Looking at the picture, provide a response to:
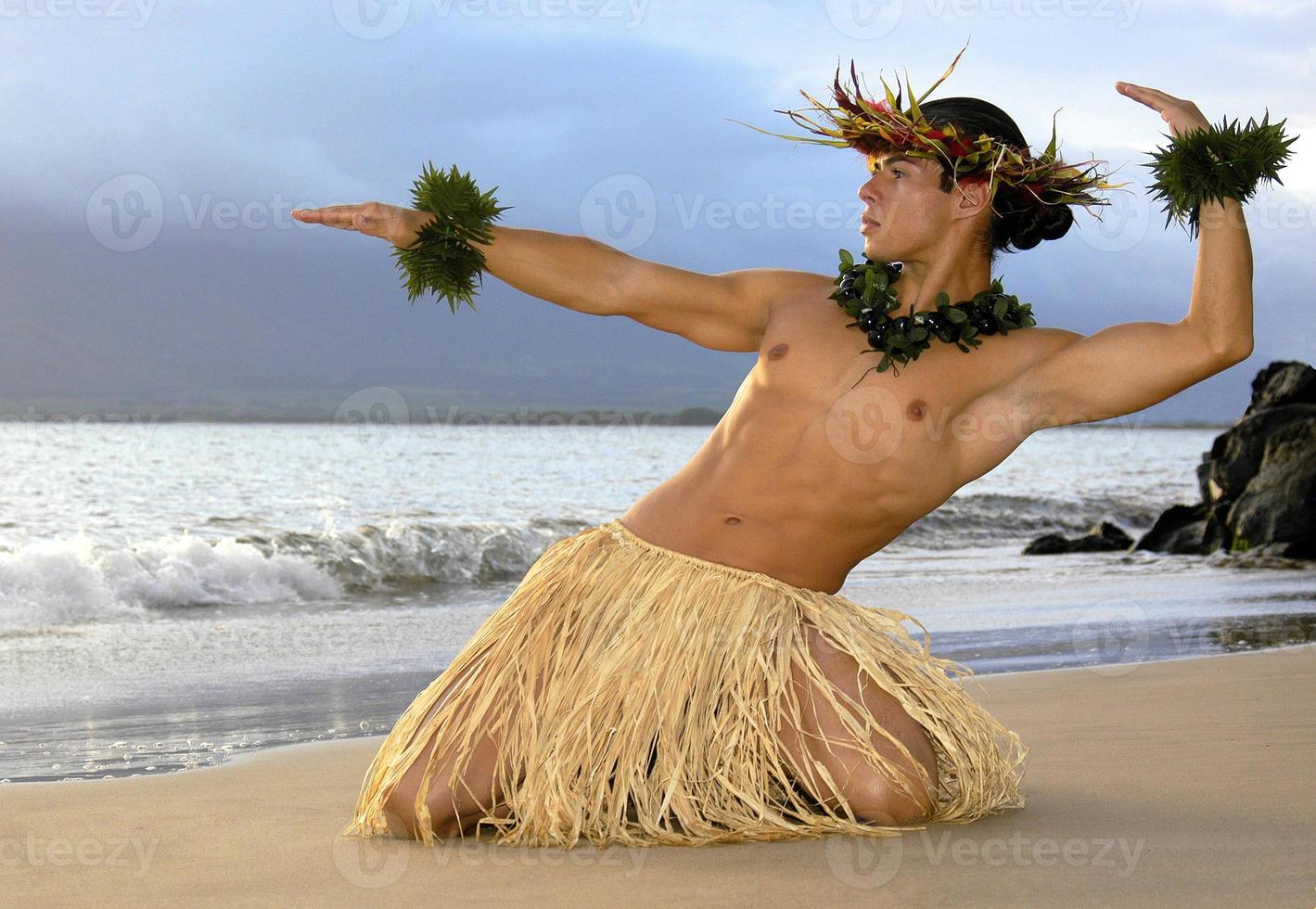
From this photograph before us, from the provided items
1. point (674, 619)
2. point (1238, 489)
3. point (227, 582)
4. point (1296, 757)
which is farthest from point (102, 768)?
point (1238, 489)

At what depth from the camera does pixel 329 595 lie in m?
8.59

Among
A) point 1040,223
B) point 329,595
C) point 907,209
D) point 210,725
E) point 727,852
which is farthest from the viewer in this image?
point 329,595

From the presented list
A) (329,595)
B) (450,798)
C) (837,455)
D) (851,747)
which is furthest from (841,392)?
(329,595)

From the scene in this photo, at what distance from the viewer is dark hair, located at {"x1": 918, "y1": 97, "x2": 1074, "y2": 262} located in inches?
113

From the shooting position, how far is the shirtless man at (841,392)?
2.58m

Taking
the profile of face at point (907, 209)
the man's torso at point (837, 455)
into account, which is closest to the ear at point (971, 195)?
the profile of face at point (907, 209)

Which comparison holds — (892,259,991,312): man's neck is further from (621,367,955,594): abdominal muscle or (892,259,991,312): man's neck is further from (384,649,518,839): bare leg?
(384,649,518,839): bare leg

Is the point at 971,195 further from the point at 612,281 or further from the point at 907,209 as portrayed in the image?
the point at 612,281

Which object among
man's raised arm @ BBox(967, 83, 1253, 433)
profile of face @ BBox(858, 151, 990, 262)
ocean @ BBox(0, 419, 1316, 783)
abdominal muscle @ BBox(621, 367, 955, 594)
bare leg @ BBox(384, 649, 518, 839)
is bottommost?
ocean @ BBox(0, 419, 1316, 783)

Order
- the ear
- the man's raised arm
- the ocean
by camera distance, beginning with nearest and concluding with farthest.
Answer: the man's raised arm → the ear → the ocean

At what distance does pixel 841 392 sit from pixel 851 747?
73cm

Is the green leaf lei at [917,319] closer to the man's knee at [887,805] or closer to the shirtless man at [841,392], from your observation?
the shirtless man at [841,392]

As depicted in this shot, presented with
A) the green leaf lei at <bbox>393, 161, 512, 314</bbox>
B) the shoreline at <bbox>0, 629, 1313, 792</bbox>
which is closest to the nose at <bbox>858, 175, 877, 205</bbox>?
the green leaf lei at <bbox>393, 161, 512, 314</bbox>

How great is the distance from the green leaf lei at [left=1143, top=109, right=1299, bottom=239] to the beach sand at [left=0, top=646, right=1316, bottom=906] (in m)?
1.16
